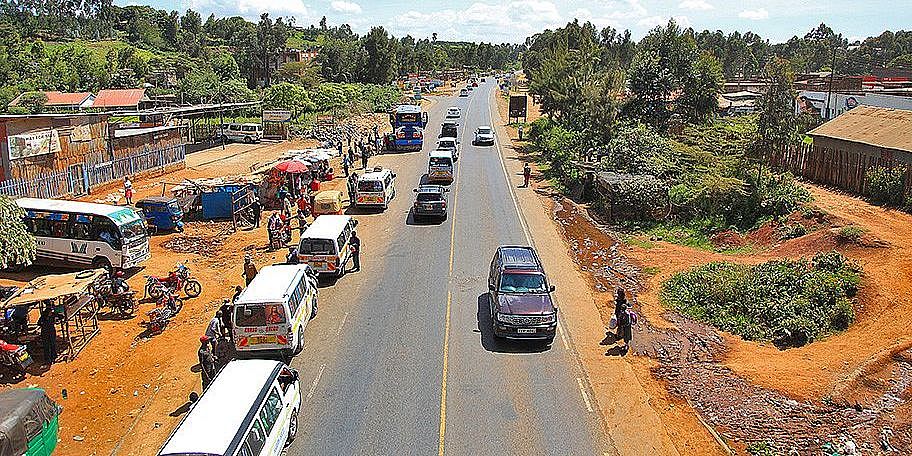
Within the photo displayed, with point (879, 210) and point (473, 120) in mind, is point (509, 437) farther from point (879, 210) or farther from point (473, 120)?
point (473, 120)

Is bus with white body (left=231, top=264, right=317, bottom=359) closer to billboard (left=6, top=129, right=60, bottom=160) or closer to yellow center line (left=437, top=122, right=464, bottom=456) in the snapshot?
yellow center line (left=437, top=122, right=464, bottom=456)

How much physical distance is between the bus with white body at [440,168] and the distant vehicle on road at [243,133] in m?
22.7

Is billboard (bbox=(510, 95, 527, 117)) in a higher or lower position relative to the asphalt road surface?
higher

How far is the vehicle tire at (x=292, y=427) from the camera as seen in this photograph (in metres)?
13.0

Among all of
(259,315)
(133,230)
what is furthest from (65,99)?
(259,315)

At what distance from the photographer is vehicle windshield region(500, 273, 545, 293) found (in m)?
18.6

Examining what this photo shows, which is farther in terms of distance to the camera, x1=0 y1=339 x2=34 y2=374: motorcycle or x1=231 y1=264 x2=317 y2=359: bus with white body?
x1=0 y1=339 x2=34 y2=374: motorcycle

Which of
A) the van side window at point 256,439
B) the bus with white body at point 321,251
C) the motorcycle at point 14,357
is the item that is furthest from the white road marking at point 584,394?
the motorcycle at point 14,357

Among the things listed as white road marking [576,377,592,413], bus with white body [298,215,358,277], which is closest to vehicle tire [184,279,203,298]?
bus with white body [298,215,358,277]

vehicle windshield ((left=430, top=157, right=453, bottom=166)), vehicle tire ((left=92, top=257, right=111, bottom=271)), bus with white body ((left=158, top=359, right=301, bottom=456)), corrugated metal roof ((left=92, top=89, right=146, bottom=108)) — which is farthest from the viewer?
corrugated metal roof ((left=92, top=89, right=146, bottom=108))

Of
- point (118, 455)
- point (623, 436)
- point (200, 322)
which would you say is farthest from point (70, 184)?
point (623, 436)

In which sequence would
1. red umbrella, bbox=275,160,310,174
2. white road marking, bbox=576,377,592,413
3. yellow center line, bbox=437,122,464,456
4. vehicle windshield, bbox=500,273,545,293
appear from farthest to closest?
red umbrella, bbox=275,160,310,174
vehicle windshield, bbox=500,273,545,293
white road marking, bbox=576,377,592,413
yellow center line, bbox=437,122,464,456

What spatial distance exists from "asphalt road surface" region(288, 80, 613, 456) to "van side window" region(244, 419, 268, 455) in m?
1.78

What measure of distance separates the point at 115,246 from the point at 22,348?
7.16 metres
